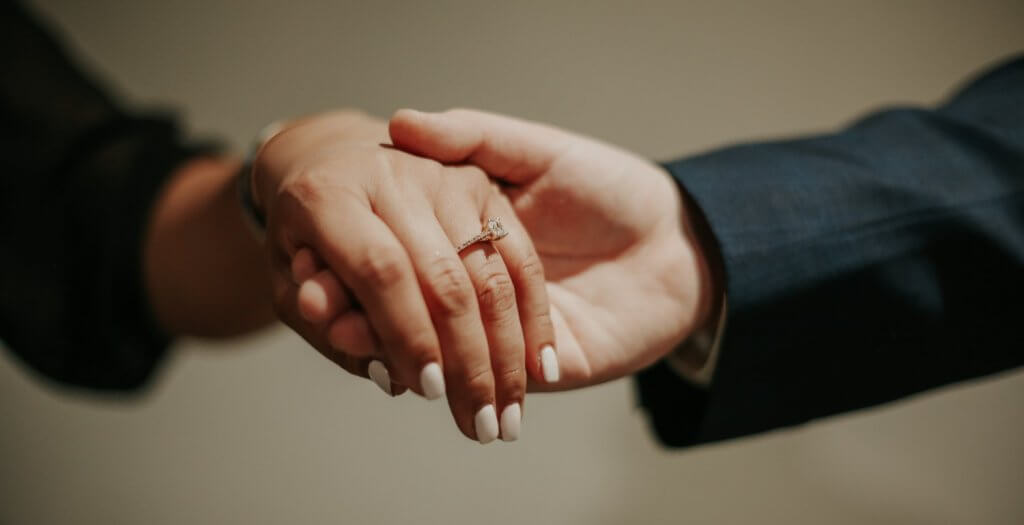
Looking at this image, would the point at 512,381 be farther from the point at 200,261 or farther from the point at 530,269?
the point at 200,261

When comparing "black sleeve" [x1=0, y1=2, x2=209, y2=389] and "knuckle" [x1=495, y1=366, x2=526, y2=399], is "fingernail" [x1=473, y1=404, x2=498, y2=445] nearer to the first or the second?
"knuckle" [x1=495, y1=366, x2=526, y2=399]

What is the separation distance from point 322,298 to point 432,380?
2.8 inches

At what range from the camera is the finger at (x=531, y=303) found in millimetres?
351

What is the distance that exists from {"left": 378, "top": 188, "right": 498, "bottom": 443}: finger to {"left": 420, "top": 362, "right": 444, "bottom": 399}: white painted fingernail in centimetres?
1

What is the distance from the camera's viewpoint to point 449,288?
12.1 inches

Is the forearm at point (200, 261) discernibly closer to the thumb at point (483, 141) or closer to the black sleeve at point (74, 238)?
the black sleeve at point (74, 238)

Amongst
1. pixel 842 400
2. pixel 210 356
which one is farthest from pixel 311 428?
pixel 842 400

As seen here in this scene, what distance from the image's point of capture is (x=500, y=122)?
0.43 m

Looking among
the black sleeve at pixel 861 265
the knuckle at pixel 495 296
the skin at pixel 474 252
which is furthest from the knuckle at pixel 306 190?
the black sleeve at pixel 861 265

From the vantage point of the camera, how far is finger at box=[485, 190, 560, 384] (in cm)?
35

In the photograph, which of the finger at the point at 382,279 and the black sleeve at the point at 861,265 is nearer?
the finger at the point at 382,279

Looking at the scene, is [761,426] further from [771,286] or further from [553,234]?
[553,234]

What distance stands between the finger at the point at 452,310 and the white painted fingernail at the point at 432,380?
0.5 inches

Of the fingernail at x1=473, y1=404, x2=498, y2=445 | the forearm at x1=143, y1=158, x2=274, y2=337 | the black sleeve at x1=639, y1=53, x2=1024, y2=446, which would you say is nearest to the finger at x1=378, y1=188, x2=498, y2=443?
the fingernail at x1=473, y1=404, x2=498, y2=445
